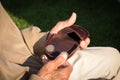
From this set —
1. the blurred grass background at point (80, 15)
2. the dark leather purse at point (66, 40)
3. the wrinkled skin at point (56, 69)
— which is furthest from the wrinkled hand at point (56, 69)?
the blurred grass background at point (80, 15)

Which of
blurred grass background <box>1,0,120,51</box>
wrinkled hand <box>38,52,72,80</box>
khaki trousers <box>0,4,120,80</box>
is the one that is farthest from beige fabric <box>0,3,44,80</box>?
blurred grass background <box>1,0,120,51</box>

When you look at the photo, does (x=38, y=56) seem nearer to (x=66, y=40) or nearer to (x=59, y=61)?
(x=66, y=40)

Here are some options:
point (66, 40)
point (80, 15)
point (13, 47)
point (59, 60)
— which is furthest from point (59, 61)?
point (80, 15)

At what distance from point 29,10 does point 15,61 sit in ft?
11.4

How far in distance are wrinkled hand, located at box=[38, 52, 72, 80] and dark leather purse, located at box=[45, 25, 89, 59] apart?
258mm

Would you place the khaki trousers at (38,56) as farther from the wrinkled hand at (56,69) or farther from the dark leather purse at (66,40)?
the wrinkled hand at (56,69)

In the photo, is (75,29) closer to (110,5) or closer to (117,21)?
(117,21)

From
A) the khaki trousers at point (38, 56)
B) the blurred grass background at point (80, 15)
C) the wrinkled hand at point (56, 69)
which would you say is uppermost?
the wrinkled hand at point (56, 69)

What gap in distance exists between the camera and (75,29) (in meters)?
2.36

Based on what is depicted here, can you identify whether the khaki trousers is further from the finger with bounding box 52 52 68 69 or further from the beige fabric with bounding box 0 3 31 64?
the finger with bounding box 52 52 68 69

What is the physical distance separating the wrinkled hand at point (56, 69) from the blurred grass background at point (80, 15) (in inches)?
90.0

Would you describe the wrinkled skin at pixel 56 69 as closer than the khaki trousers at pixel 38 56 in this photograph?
Yes

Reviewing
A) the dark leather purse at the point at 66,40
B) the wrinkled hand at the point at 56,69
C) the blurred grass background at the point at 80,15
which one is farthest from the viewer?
the blurred grass background at the point at 80,15

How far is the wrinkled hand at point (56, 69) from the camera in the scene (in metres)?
1.92
